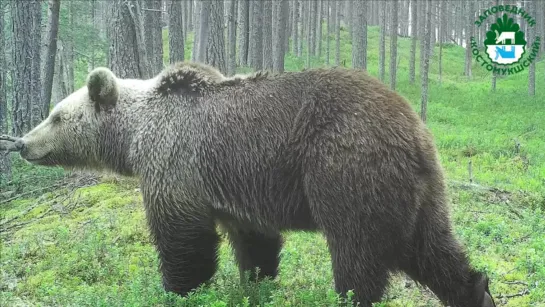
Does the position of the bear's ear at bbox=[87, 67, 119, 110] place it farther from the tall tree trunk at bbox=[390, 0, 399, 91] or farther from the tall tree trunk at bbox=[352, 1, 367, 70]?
the tall tree trunk at bbox=[390, 0, 399, 91]

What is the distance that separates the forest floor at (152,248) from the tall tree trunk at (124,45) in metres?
2.15

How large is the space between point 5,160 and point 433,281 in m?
10.0

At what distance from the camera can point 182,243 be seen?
477cm

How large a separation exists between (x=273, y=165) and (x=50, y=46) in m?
9.43

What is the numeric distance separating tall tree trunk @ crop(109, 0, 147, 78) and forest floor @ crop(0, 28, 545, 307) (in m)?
2.15

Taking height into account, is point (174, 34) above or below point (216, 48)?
above

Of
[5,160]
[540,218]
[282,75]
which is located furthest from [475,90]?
[282,75]

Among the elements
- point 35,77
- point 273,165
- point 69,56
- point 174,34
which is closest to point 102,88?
point 273,165

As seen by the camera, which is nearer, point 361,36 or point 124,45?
point 124,45

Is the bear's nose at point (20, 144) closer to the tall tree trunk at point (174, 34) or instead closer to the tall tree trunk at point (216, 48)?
the tall tree trunk at point (216, 48)

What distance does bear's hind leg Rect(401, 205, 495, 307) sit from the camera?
4.36m

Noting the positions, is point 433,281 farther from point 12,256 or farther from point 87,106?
point 12,256

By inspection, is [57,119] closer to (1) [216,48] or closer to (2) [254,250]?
(2) [254,250]

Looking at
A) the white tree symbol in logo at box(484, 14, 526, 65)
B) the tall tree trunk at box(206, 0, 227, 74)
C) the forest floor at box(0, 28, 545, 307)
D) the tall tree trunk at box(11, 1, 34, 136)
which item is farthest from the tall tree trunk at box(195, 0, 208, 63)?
the white tree symbol in logo at box(484, 14, 526, 65)
